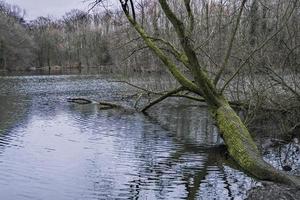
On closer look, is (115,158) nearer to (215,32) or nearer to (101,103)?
(215,32)

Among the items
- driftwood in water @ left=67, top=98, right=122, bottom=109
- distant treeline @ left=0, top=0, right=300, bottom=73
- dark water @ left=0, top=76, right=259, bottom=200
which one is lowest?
dark water @ left=0, top=76, right=259, bottom=200

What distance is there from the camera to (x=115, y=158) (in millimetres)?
13234

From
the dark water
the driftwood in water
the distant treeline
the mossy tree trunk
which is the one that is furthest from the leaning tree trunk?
the driftwood in water

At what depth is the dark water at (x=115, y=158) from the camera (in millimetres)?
10125

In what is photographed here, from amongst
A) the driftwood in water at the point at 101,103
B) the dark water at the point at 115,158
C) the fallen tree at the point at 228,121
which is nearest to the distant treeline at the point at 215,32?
the fallen tree at the point at 228,121

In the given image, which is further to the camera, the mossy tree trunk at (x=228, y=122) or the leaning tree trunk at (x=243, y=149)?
the mossy tree trunk at (x=228, y=122)

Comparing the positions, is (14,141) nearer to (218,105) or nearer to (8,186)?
(8,186)

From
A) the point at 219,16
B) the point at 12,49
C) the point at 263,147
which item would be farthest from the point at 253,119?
the point at 12,49

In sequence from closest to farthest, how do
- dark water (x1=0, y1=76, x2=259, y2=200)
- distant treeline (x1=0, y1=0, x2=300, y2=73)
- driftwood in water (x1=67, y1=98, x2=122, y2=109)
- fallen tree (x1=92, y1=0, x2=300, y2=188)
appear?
dark water (x1=0, y1=76, x2=259, y2=200)
fallen tree (x1=92, y1=0, x2=300, y2=188)
distant treeline (x1=0, y1=0, x2=300, y2=73)
driftwood in water (x1=67, y1=98, x2=122, y2=109)

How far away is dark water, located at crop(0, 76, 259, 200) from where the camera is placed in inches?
399

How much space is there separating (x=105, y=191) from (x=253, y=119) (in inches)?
295

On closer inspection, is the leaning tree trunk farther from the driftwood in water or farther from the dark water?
the driftwood in water

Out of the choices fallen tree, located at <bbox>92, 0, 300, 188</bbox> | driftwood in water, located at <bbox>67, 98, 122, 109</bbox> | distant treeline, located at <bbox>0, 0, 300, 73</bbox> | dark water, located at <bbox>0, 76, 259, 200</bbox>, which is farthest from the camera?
driftwood in water, located at <bbox>67, 98, 122, 109</bbox>

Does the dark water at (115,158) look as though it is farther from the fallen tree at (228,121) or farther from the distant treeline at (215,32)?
the distant treeline at (215,32)
